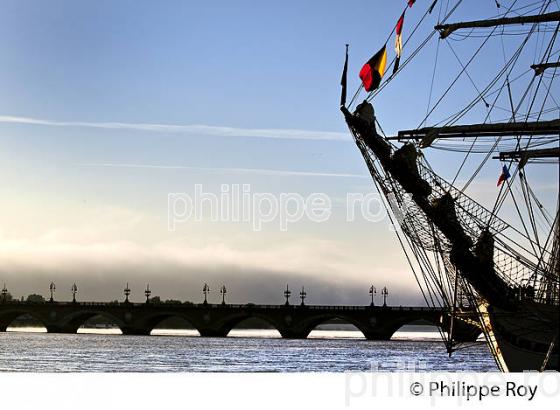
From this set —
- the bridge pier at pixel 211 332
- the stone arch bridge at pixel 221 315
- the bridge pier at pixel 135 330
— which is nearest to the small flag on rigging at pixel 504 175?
the stone arch bridge at pixel 221 315

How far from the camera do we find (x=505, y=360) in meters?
42.2

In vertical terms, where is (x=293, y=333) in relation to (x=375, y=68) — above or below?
below

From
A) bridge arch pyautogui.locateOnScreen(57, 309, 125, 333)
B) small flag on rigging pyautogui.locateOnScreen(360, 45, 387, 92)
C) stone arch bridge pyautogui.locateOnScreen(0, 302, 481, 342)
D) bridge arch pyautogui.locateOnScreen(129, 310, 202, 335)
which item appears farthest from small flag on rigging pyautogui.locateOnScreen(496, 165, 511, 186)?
bridge arch pyautogui.locateOnScreen(57, 309, 125, 333)

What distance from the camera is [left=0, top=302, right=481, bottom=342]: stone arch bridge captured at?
12269 cm

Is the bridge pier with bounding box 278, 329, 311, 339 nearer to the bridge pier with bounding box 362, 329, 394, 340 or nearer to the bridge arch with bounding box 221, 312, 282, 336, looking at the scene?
the bridge arch with bounding box 221, 312, 282, 336

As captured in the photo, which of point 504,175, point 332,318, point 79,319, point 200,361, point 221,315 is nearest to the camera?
point 504,175

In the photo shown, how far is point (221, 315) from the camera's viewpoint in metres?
131

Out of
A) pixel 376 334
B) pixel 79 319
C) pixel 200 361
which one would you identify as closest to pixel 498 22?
pixel 200 361

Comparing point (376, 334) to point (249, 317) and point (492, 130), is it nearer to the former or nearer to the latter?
point (249, 317)

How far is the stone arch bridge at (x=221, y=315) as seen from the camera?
403 feet

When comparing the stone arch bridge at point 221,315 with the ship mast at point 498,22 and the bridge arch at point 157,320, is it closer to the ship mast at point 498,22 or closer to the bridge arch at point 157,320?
the bridge arch at point 157,320

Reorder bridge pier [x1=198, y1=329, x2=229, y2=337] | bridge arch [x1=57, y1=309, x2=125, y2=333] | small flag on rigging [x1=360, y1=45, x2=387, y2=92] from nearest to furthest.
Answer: small flag on rigging [x1=360, y1=45, x2=387, y2=92], bridge pier [x1=198, y1=329, x2=229, y2=337], bridge arch [x1=57, y1=309, x2=125, y2=333]
